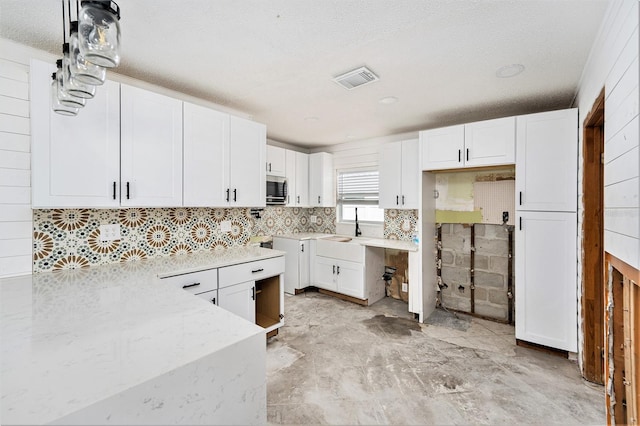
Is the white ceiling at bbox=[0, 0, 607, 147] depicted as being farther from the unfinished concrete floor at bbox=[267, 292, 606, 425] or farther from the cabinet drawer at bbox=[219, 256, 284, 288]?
the unfinished concrete floor at bbox=[267, 292, 606, 425]

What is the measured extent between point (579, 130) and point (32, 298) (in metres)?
4.03

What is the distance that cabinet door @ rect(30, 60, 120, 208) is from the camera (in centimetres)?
177

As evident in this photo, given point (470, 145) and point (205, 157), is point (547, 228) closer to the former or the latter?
point (470, 145)

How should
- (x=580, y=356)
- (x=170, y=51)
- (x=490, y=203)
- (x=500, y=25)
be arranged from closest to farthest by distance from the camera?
1. (x=500, y=25)
2. (x=170, y=51)
3. (x=580, y=356)
4. (x=490, y=203)

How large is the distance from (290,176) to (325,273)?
1.61 meters

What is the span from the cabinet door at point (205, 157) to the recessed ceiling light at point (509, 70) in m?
2.39

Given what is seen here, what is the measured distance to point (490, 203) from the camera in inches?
136

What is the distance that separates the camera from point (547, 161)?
2.57m

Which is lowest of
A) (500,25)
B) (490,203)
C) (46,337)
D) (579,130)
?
(46,337)

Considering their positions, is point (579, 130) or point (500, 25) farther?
point (579, 130)

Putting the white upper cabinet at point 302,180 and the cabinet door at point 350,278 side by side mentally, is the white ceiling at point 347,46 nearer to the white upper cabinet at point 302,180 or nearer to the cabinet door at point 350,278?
the white upper cabinet at point 302,180

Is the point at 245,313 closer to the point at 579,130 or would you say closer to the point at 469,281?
the point at 469,281

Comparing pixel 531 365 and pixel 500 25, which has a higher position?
pixel 500 25

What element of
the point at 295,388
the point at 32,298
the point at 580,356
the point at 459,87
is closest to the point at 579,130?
the point at 459,87
